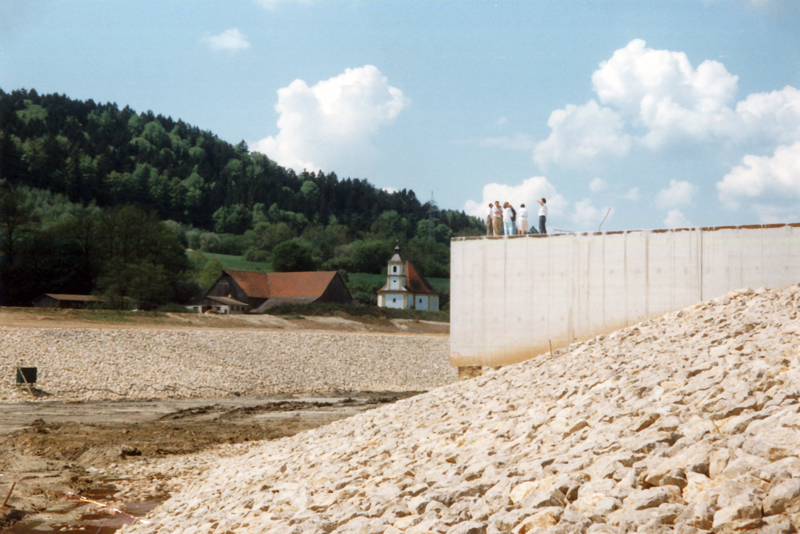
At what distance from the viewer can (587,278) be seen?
15.4m

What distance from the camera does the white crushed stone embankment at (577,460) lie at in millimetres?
4551

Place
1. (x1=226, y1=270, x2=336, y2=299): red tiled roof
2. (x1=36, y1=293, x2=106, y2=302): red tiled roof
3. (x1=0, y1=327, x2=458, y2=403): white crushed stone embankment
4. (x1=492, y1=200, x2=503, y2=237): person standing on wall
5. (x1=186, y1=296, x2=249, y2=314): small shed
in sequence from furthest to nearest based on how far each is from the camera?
1. (x1=226, y1=270, x2=336, y2=299): red tiled roof
2. (x1=186, y1=296, x2=249, y2=314): small shed
3. (x1=36, y1=293, x2=106, y2=302): red tiled roof
4. (x1=0, y1=327, x2=458, y2=403): white crushed stone embankment
5. (x1=492, y1=200, x2=503, y2=237): person standing on wall

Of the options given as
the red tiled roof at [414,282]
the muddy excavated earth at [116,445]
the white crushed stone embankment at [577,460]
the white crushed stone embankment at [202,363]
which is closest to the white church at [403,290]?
the red tiled roof at [414,282]

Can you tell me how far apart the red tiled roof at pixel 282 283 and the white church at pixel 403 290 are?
487 inches

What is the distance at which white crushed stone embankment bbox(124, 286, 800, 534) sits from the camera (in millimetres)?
4551

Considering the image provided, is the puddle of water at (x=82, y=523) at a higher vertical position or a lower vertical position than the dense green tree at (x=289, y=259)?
lower

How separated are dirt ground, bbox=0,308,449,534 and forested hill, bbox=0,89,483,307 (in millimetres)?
26875

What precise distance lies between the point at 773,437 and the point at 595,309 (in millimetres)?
10237

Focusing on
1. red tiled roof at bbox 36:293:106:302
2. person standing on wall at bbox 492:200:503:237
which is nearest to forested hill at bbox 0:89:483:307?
red tiled roof at bbox 36:293:106:302

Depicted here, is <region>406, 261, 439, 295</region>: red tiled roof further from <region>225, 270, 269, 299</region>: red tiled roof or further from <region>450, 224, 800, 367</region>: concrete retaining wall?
<region>450, 224, 800, 367</region>: concrete retaining wall

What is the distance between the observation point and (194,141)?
132 metres

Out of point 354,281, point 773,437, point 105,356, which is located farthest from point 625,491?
point 354,281

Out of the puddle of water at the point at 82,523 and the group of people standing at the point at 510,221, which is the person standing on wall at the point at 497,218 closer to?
the group of people standing at the point at 510,221

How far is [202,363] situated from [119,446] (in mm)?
14323
